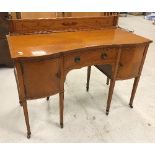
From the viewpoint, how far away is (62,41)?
1.51 meters

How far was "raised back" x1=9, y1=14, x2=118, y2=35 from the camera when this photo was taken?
62.2 inches

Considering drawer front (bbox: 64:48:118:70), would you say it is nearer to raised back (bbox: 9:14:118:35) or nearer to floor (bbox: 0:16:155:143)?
raised back (bbox: 9:14:118:35)

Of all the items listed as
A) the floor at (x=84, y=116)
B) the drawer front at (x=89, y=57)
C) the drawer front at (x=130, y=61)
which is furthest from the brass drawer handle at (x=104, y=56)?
the floor at (x=84, y=116)

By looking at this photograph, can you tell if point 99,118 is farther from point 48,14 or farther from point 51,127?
point 48,14

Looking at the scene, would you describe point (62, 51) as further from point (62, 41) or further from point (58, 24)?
point (58, 24)

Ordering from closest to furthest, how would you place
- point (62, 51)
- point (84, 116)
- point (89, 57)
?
point (62, 51), point (89, 57), point (84, 116)

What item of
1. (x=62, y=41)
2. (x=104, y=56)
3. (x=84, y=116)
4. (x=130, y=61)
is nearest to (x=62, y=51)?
(x=62, y=41)

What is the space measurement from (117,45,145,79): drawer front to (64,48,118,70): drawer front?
103 mm

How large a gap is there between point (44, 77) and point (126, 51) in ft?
2.33

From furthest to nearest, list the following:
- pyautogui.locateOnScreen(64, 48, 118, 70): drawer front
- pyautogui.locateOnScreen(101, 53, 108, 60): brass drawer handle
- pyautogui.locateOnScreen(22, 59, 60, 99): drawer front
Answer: pyautogui.locateOnScreen(101, 53, 108, 60): brass drawer handle
pyautogui.locateOnScreen(64, 48, 118, 70): drawer front
pyautogui.locateOnScreen(22, 59, 60, 99): drawer front

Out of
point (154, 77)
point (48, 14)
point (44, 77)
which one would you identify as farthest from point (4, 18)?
point (154, 77)

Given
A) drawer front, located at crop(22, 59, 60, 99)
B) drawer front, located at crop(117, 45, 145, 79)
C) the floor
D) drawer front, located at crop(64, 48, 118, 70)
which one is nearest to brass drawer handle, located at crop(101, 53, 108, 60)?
drawer front, located at crop(64, 48, 118, 70)

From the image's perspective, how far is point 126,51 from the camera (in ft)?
5.25

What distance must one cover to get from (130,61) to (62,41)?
0.62 m
